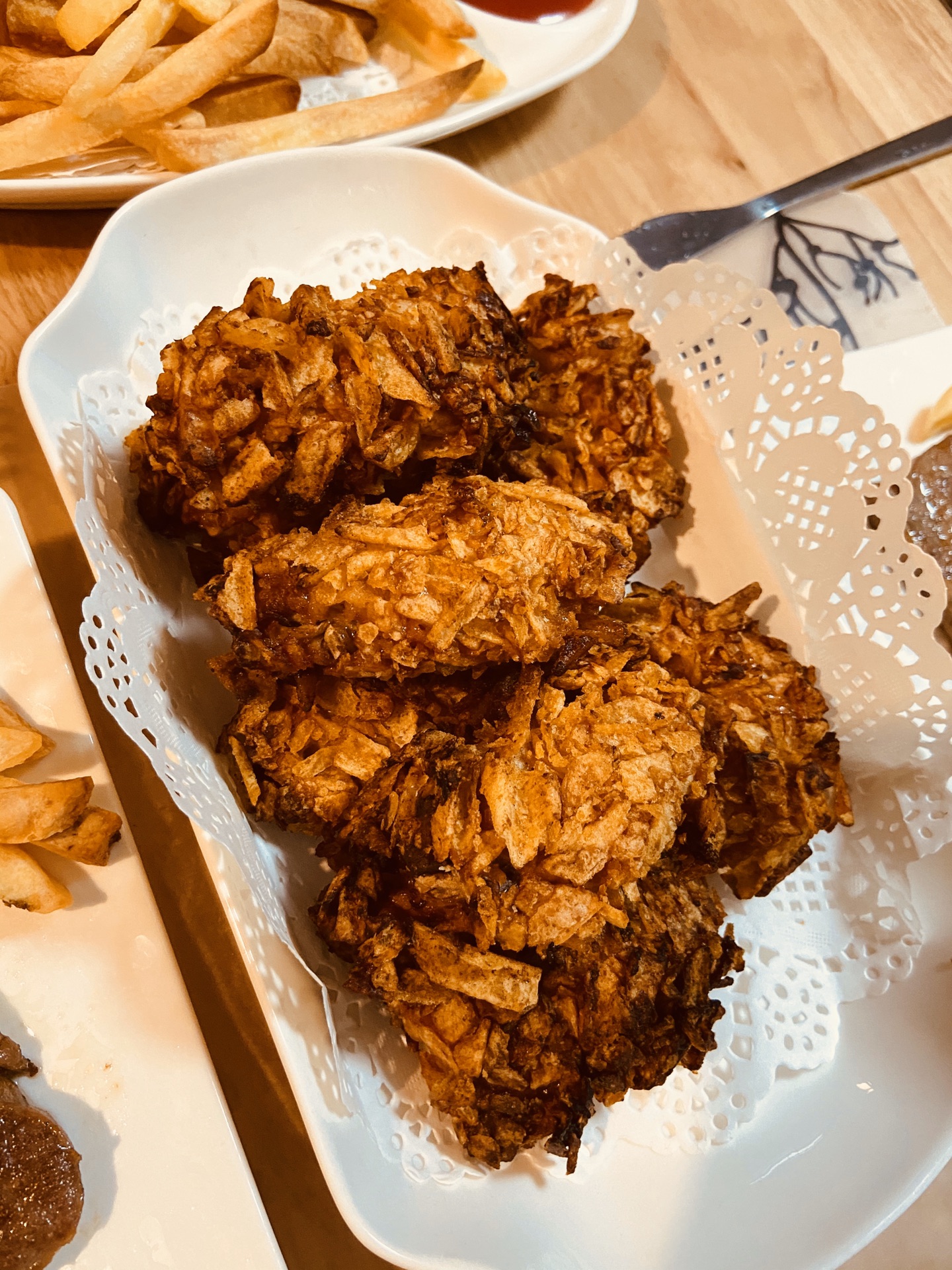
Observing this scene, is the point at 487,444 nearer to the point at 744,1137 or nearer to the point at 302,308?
the point at 302,308

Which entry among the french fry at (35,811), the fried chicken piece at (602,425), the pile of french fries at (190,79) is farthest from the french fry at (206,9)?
the french fry at (35,811)

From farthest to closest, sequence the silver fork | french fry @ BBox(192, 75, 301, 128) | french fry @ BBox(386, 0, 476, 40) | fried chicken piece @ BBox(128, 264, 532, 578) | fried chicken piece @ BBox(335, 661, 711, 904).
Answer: the silver fork → french fry @ BBox(386, 0, 476, 40) → french fry @ BBox(192, 75, 301, 128) → fried chicken piece @ BBox(128, 264, 532, 578) → fried chicken piece @ BBox(335, 661, 711, 904)

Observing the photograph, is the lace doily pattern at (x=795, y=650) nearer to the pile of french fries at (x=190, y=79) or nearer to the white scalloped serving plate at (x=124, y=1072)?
the white scalloped serving plate at (x=124, y=1072)

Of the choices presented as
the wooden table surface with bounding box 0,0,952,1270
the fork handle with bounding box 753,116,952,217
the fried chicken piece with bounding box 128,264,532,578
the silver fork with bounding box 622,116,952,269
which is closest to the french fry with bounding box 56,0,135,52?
the wooden table surface with bounding box 0,0,952,1270

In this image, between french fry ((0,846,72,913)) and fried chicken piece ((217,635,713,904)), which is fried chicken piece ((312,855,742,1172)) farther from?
french fry ((0,846,72,913))

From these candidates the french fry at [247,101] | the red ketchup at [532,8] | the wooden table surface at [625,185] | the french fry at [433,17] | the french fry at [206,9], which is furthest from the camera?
the red ketchup at [532,8]

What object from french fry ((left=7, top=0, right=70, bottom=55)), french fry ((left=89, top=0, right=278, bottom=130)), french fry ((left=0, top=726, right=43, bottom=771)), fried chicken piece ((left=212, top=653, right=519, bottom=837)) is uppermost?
french fry ((left=7, top=0, right=70, bottom=55))

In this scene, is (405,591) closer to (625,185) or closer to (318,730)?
(318,730)
